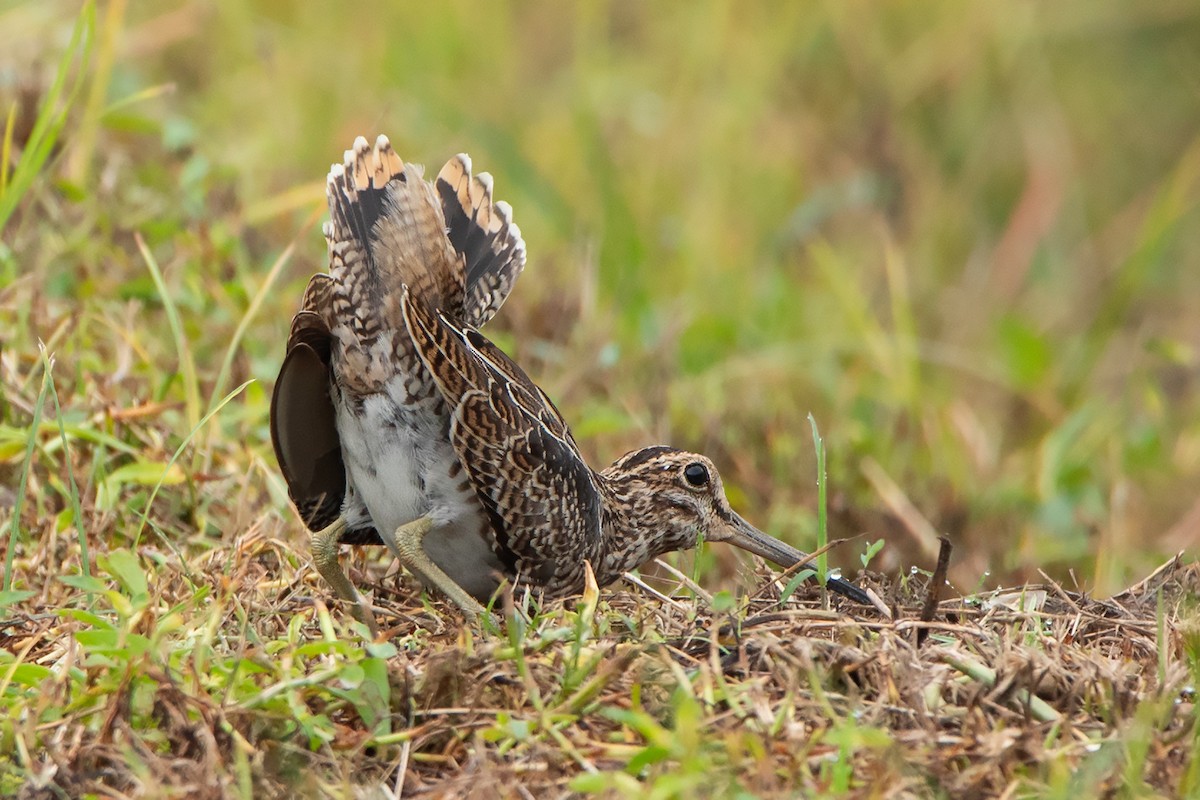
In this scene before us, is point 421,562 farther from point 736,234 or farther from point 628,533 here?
point 736,234

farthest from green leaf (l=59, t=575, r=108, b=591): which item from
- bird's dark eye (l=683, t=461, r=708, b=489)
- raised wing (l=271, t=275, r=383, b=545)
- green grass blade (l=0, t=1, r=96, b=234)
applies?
bird's dark eye (l=683, t=461, r=708, b=489)

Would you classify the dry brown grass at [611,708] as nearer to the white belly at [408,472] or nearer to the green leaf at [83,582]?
the green leaf at [83,582]

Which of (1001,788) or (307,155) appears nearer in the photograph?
(1001,788)

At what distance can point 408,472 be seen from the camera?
14.4 ft

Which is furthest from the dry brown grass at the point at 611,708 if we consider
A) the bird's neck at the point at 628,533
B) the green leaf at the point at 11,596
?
the bird's neck at the point at 628,533

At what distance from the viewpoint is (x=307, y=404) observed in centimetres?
443

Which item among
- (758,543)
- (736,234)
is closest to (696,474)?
(758,543)

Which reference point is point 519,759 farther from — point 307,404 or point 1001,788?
point 307,404

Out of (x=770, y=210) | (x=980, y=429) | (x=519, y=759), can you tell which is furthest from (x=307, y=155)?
(x=519, y=759)

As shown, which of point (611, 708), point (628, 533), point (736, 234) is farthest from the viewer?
point (736, 234)

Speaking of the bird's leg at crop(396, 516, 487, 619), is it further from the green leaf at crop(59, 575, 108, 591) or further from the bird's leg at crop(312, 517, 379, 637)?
the green leaf at crop(59, 575, 108, 591)

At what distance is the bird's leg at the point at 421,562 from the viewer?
14.0ft

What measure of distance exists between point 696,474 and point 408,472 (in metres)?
1.05

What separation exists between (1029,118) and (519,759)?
8.41m
